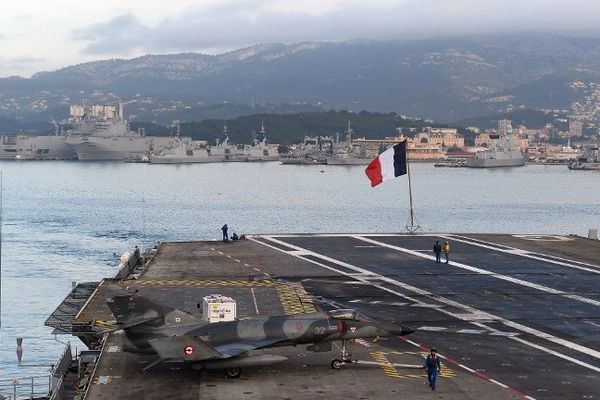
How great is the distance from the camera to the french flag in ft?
266

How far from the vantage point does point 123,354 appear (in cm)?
4225

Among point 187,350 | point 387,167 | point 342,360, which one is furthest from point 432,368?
point 387,167

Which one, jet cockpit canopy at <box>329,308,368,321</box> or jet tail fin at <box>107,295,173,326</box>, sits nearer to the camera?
jet tail fin at <box>107,295,173,326</box>

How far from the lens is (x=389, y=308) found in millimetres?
53688

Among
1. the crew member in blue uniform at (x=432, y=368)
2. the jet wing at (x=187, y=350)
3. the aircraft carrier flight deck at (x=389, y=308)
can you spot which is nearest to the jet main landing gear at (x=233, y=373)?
the aircraft carrier flight deck at (x=389, y=308)

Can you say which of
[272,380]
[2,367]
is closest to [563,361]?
[272,380]

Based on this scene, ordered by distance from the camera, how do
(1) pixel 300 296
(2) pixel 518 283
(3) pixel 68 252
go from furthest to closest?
(3) pixel 68 252, (2) pixel 518 283, (1) pixel 300 296

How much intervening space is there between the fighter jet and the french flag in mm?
40944

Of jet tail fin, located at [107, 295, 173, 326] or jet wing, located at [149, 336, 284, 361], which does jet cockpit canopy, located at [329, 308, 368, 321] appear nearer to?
jet wing, located at [149, 336, 284, 361]

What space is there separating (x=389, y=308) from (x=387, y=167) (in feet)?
95.3

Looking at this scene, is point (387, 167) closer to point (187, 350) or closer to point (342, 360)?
point (342, 360)

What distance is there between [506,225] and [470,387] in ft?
363

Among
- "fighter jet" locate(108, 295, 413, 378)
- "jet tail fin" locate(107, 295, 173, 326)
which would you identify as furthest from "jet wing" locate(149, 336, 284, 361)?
"jet tail fin" locate(107, 295, 173, 326)

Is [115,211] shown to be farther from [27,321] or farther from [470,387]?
[470,387]
